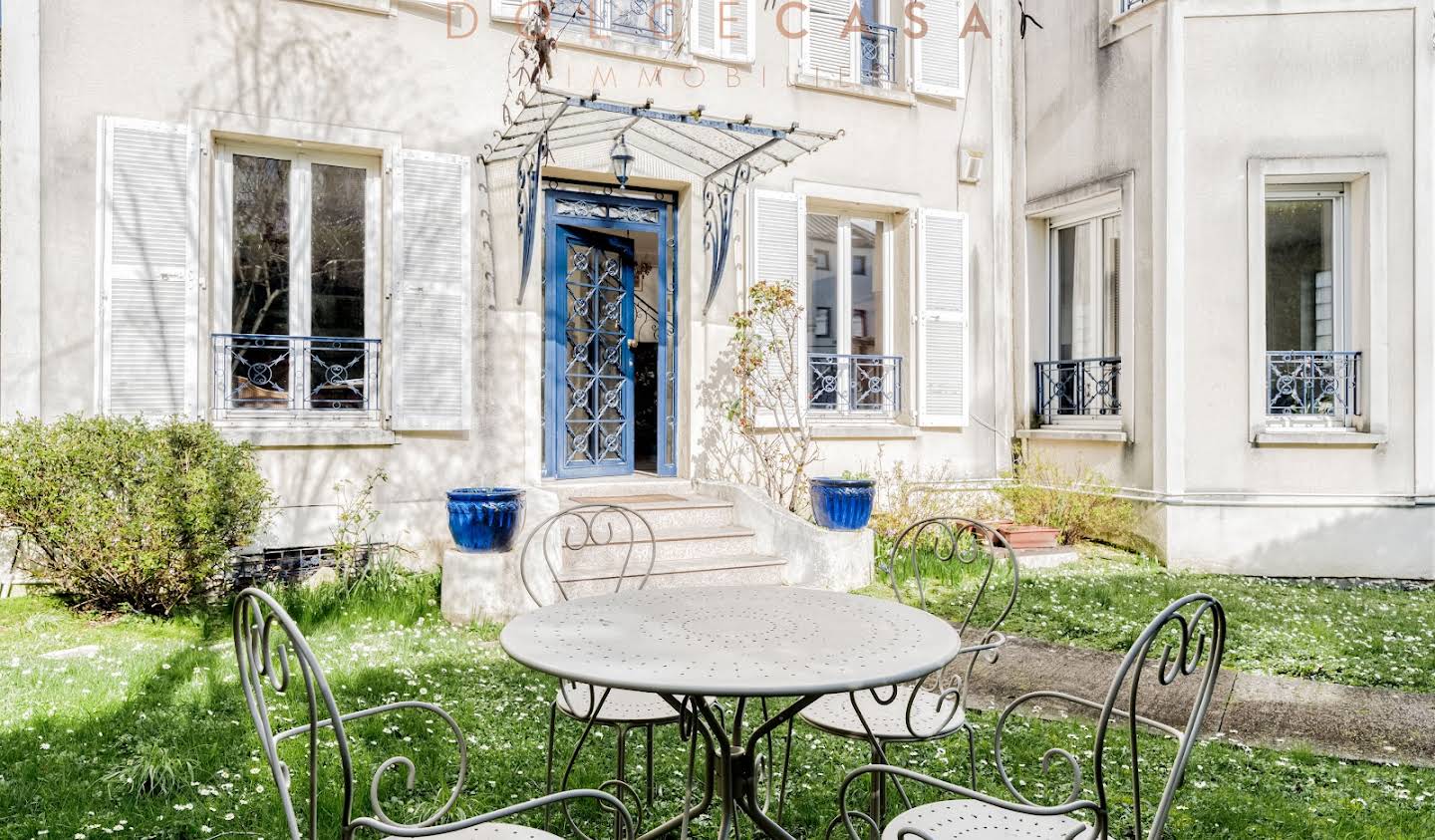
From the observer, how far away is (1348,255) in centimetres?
733

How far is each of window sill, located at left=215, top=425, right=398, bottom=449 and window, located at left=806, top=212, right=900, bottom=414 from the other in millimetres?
3419

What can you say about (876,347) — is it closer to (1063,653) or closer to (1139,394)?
(1139,394)

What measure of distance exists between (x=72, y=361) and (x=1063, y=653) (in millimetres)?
5773

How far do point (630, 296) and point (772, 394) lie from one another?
136 cm

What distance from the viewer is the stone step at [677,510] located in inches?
249

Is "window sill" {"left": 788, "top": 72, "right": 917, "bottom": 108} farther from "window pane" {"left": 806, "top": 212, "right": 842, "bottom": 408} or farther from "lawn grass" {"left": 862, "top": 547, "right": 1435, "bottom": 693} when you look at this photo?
"lawn grass" {"left": 862, "top": 547, "right": 1435, "bottom": 693}

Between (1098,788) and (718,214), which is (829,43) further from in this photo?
(1098,788)

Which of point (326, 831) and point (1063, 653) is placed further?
point (1063, 653)

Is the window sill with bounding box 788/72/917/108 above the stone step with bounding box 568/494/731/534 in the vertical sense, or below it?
above

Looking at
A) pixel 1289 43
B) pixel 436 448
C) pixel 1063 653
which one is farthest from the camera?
pixel 1289 43

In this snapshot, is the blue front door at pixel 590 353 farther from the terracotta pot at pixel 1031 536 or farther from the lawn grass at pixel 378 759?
the terracotta pot at pixel 1031 536

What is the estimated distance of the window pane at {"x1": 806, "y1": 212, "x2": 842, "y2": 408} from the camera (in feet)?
25.5

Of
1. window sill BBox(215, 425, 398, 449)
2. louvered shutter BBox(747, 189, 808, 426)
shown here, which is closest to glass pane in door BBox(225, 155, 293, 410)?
window sill BBox(215, 425, 398, 449)

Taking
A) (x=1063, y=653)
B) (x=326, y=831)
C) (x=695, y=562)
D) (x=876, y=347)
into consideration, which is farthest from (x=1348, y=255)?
(x=326, y=831)
